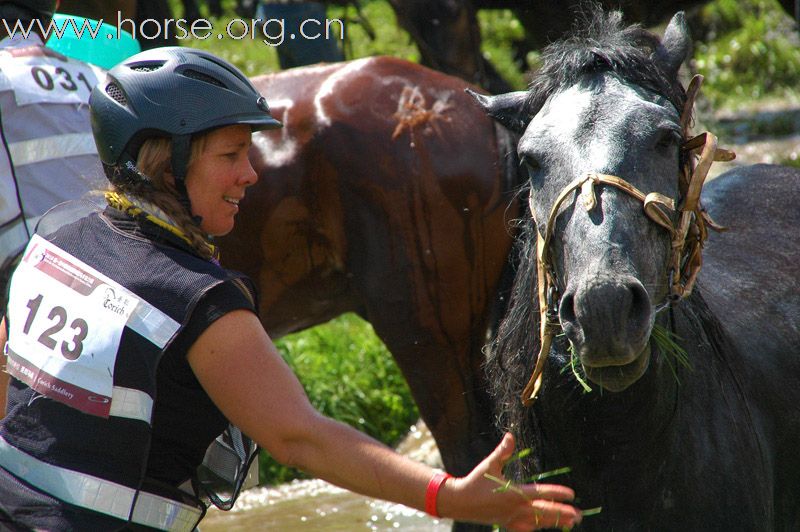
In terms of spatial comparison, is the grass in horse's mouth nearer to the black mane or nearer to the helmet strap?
the black mane

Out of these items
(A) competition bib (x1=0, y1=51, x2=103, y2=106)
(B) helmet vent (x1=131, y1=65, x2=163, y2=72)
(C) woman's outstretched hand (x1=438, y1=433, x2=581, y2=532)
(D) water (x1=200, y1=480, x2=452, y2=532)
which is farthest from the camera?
(D) water (x1=200, y1=480, x2=452, y2=532)

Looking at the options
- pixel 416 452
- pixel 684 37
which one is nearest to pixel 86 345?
pixel 684 37

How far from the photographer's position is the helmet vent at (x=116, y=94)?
2.63 m

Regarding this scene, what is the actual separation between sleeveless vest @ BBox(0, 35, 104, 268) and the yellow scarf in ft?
4.83

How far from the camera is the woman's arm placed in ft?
7.18

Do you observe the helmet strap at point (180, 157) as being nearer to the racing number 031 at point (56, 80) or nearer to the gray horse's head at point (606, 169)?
the gray horse's head at point (606, 169)

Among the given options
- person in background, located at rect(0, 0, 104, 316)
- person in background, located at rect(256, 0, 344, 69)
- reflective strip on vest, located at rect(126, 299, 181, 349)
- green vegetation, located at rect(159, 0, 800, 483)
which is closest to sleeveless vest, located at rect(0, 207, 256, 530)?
reflective strip on vest, located at rect(126, 299, 181, 349)

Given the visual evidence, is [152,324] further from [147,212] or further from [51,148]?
[51,148]

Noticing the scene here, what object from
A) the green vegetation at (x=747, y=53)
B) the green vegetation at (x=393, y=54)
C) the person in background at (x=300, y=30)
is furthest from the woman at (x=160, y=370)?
the green vegetation at (x=747, y=53)

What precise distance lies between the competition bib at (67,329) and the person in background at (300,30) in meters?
4.89

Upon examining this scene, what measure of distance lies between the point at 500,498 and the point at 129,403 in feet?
2.70

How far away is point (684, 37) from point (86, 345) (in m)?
1.92

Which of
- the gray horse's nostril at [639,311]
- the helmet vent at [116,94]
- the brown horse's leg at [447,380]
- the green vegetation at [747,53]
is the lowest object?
the green vegetation at [747,53]

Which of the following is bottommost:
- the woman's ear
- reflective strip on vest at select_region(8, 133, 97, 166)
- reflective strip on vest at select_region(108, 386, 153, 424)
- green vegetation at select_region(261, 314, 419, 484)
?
green vegetation at select_region(261, 314, 419, 484)
